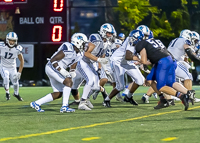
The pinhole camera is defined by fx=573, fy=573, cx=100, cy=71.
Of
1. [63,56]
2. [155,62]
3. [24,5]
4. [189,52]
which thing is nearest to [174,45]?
[189,52]

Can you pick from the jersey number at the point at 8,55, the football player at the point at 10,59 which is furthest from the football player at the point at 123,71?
the jersey number at the point at 8,55

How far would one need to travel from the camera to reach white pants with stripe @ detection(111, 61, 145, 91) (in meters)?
11.5

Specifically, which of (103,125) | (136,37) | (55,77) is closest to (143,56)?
(136,37)

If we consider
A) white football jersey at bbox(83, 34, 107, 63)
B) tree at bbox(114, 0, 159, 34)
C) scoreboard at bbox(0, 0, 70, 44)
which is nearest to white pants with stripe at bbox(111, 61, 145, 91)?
white football jersey at bbox(83, 34, 107, 63)

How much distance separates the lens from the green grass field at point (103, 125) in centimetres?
670

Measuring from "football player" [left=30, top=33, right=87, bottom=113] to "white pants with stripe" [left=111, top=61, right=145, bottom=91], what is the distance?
1292mm

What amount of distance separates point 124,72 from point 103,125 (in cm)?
371

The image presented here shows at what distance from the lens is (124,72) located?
38.1ft

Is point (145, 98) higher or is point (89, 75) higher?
point (89, 75)

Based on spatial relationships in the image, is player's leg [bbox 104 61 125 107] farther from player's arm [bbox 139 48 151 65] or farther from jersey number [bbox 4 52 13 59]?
jersey number [bbox 4 52 13 59]

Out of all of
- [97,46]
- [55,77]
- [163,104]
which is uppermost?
[97,46]

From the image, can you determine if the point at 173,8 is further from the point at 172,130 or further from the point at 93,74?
the point at 172,130

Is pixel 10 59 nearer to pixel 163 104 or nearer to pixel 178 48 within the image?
pixel 178 48

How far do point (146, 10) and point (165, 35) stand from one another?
122 cm
